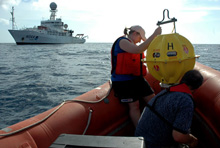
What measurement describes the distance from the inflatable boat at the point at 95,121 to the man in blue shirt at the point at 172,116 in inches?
27.9

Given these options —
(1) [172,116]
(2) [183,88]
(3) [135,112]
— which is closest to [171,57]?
(2) [183,88]

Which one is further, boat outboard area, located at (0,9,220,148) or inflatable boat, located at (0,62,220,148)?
inflatable boat, located at (0,62,220,148)

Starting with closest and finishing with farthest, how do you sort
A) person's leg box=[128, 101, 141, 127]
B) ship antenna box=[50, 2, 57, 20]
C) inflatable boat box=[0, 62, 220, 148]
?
inflatable boat box=[0, 62, 220, 148]
person's leg box=[128, 101, 141, 127]
ship antenna box=[50, 2, 57, 20]

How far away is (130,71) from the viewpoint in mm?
2312

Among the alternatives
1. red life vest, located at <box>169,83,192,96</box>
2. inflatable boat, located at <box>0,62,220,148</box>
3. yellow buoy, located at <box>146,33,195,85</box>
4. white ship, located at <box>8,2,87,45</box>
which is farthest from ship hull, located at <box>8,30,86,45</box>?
red life vest, located at <box>169,83,192,96</box>

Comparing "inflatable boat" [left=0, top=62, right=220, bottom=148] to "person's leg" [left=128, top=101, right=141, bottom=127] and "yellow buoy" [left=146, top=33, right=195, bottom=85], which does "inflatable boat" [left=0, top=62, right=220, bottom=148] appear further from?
"yellow buoy" [left=146, top=33, right=195, bottom=85]

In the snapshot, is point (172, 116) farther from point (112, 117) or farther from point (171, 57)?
point (112, 117)

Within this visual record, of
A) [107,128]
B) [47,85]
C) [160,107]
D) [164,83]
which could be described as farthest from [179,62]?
[47,85]

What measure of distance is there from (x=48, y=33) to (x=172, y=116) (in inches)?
1824

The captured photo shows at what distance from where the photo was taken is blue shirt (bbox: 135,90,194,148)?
1226mm

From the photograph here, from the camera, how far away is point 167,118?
1.32m

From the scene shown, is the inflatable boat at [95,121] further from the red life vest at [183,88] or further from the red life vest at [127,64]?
the red life vest at [183,88]

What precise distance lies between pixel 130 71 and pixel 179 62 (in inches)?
33.9

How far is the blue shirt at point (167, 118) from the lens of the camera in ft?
4.02
